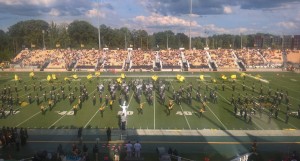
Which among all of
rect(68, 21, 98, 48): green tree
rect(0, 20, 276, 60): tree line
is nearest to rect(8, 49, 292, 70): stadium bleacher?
rect(0, 20, 276, 60): tree line

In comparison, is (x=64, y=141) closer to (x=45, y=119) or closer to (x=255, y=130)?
(x=45, y=119)

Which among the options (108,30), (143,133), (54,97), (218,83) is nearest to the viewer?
(143,133)

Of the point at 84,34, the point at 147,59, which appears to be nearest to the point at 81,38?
the point at 84,34

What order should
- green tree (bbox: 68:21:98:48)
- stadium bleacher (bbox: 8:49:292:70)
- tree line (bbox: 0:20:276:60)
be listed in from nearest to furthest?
stadium bleacher (bbox: 8:49:292:70)
tree line (bbox: 0:20:276:60)
green tree (bbox: 68:21:98:48)

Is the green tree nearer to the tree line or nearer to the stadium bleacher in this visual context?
the tree line

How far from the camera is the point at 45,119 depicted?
17.7 m

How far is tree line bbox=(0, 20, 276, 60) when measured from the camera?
2685 inches

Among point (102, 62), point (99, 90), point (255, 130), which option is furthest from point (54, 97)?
point (102, 62)

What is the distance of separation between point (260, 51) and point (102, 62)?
2388cm

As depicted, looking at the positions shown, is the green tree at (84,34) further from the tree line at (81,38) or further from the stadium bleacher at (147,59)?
the stadium bleacher at (147,59)

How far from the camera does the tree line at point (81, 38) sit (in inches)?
2685

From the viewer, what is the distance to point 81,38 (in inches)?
2995

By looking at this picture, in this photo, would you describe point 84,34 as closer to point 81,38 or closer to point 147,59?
point 81,38

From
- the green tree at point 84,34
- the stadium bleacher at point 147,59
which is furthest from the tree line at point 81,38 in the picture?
the stadium bleacher at point 147,59
